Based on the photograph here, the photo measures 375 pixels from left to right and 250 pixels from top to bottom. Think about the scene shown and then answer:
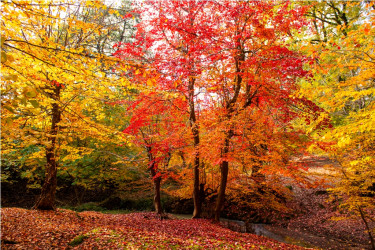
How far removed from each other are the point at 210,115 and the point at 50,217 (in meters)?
6.41

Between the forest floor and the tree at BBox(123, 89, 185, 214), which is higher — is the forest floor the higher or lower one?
the lower one

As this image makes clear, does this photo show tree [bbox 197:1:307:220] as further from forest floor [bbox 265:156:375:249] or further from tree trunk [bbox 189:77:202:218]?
Result: forest floor [bbox 265:156:375:249]

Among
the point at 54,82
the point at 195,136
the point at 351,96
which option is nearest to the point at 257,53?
the point at 351,96

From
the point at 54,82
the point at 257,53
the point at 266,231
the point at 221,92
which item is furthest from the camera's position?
the point at 266,231

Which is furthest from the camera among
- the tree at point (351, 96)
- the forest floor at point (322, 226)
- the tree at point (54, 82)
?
the forest floor at point (322, 226)

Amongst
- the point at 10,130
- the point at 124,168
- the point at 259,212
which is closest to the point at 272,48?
the point at 10,130

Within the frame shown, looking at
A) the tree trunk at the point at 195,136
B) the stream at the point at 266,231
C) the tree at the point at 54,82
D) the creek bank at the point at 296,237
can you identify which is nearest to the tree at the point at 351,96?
the creek bank at the point at 296,237

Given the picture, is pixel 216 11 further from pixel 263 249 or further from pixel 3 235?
pixel 3 235

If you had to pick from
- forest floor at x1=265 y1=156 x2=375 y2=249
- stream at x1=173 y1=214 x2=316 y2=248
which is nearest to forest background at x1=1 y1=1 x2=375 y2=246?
forest floor at x1=265 y1=156 x2=375 y2=249

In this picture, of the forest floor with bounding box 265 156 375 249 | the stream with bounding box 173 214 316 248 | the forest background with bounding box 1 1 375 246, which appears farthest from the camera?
the stream with bounding box 173 214 316 248

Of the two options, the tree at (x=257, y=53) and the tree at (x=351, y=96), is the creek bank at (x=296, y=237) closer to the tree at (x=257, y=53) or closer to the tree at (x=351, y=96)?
the tree at (x=351, y=96)

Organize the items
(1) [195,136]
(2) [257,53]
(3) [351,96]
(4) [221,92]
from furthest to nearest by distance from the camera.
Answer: (1) [195,136] → (4) [221,92] → (2) [257,53] → (3) [351,96]

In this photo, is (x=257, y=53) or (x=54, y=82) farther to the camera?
(x=257, y=53)

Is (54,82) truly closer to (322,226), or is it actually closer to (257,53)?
(257,53)
